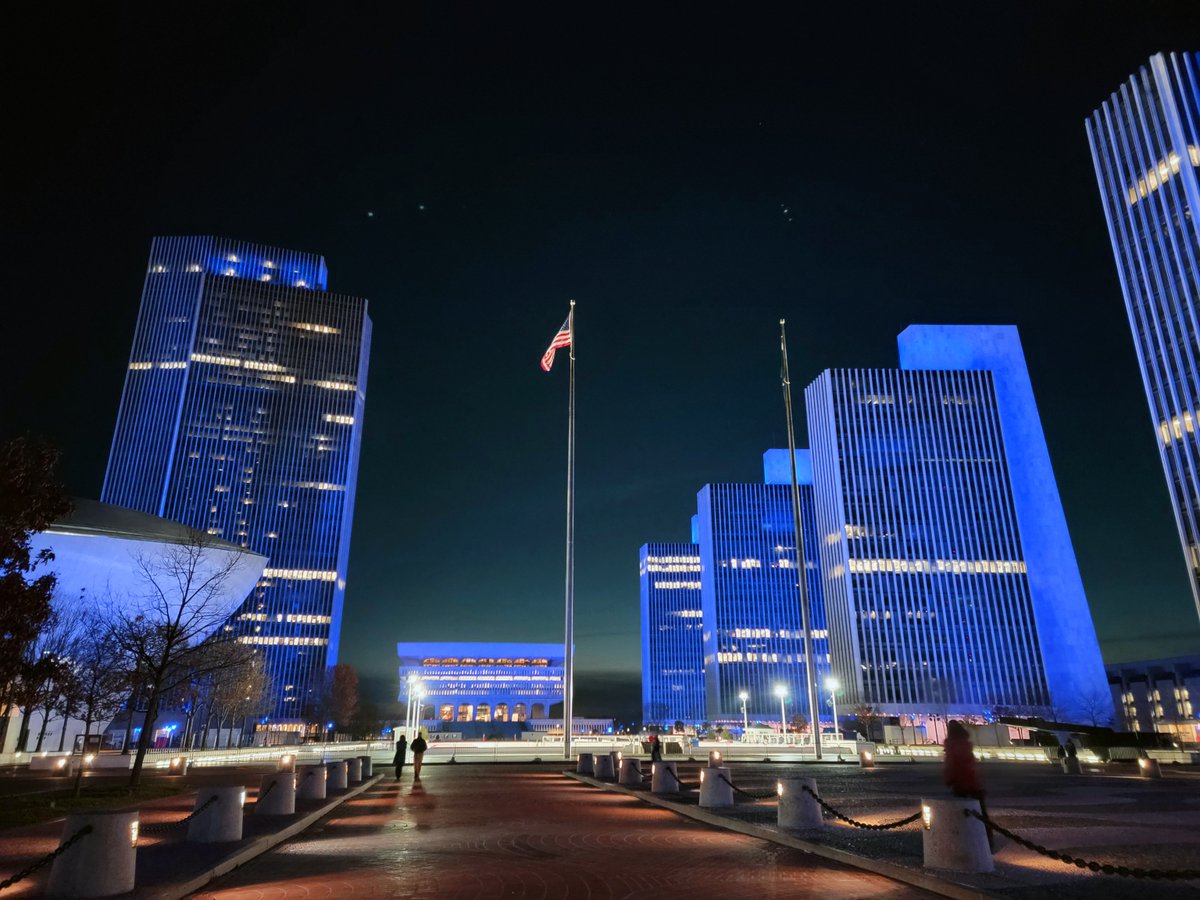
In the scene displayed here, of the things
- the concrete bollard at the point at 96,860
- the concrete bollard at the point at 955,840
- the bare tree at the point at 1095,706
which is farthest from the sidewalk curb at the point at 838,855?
the bare tree at the point at 1095,706

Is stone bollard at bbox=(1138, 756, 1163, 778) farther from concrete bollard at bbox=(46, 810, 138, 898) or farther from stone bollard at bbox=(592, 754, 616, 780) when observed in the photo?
concrete bollard at bbox=(46, 810, 138, 898)

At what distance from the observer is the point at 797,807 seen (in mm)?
14617

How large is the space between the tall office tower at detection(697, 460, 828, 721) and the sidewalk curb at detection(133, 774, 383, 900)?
163408 mm

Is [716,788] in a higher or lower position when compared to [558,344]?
lower

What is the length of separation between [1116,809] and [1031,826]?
18.3 ft

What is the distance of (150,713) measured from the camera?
28.3m

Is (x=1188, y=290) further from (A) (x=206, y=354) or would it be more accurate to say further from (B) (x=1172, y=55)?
(A) (x=206, y=354)

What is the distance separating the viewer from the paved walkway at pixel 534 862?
9898 mm

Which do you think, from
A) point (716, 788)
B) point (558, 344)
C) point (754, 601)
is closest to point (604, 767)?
point (716, 788)

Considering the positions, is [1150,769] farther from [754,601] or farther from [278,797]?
[754,601]

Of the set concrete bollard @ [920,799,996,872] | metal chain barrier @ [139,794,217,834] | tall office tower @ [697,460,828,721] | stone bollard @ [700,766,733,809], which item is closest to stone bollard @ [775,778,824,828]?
stone bollard @ [700,766,733,809]

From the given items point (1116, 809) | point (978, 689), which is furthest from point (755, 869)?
point (978, 689)

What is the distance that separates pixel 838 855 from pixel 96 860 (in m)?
10.2

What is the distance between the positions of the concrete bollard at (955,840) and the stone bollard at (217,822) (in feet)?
37.0
